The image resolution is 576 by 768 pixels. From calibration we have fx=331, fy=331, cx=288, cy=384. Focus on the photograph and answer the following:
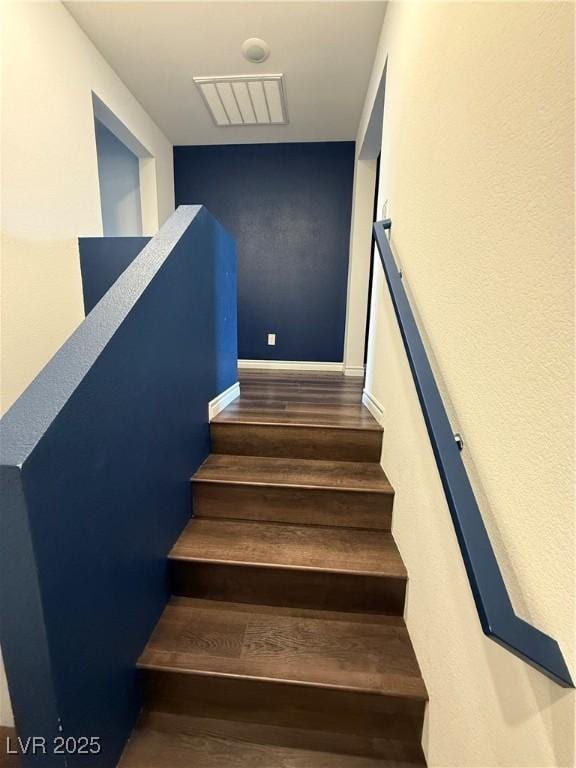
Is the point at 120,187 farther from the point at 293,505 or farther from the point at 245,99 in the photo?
the point at 293,505

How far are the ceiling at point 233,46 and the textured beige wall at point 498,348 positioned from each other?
122 cm

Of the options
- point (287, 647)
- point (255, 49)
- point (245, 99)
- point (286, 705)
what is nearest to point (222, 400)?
point (287, 647)

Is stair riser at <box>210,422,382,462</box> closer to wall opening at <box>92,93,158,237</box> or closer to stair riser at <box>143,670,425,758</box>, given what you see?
stair riser at <box>143,670,425,758</box>

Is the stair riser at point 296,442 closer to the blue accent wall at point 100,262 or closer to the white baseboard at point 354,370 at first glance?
the blue accent wall at point 100,262

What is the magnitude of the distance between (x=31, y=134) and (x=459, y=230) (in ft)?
7.14

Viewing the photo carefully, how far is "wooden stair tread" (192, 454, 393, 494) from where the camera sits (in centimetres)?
150

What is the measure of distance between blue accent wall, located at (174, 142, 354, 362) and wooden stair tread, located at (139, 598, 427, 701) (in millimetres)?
2755

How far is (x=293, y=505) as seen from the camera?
1.51 m

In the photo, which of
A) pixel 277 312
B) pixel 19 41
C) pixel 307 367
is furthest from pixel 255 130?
pixel 307 367

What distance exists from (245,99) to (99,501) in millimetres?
3200

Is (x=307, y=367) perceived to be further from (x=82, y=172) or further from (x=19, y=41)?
(x=19, y=41)

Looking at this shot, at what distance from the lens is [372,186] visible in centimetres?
318

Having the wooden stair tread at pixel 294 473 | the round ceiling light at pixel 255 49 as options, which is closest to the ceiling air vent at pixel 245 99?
the round ceiling light at pixel 255 49

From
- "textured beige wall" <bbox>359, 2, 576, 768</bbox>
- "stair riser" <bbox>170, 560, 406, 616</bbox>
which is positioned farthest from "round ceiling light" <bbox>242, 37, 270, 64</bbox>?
"stair riser" <bbox>170, 560, 406, 616</bbox>
